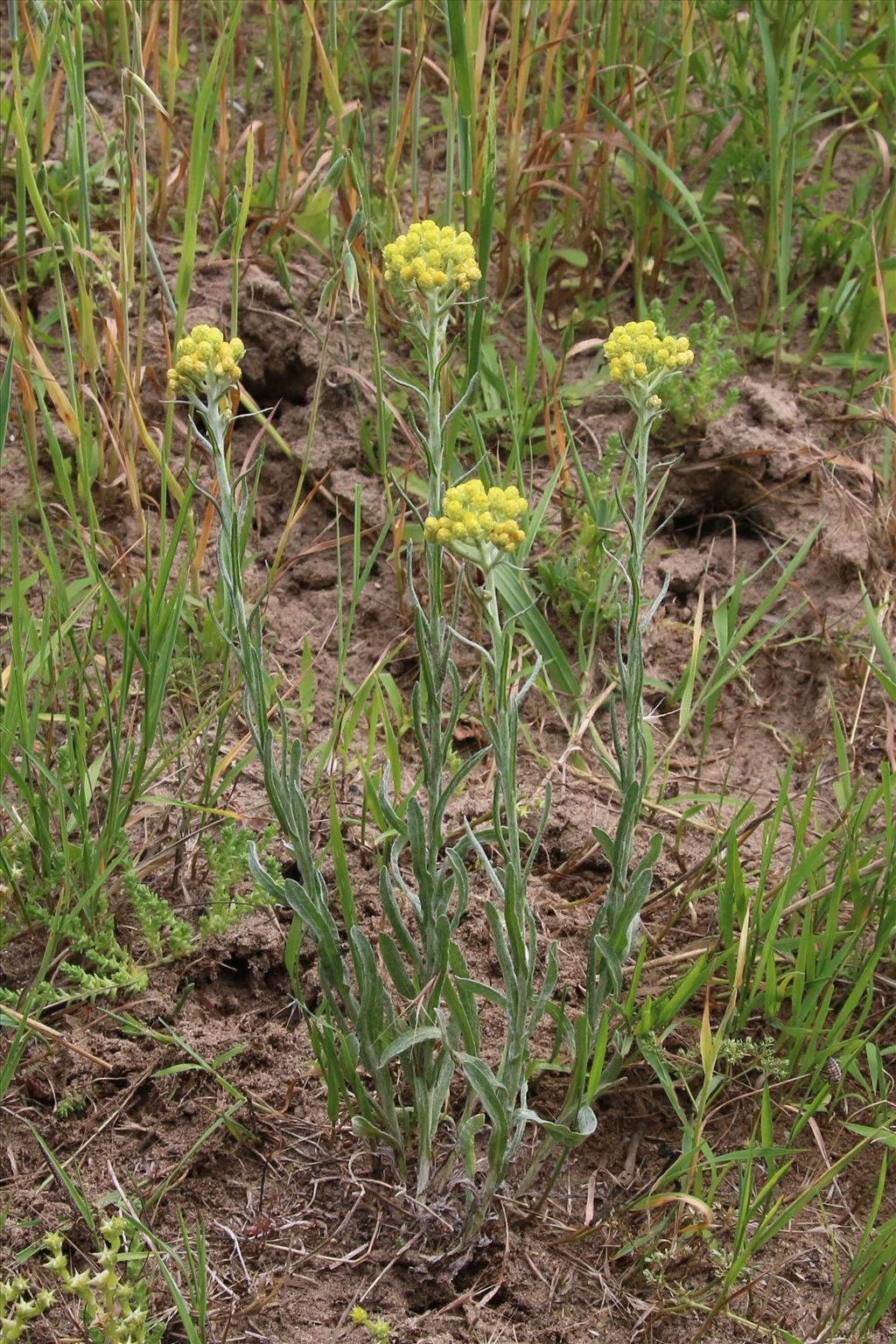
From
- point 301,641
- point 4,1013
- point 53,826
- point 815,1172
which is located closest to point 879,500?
point 301,641

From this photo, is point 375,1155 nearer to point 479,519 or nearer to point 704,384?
point 479,519

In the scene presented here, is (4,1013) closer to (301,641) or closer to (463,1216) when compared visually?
(463,1216)

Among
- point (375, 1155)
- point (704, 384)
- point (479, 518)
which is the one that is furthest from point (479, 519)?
point (704, 384)

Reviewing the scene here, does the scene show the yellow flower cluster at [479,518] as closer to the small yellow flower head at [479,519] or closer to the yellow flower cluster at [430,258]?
the small yellow flower head at [479,519]

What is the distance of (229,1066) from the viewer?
5.97 ft

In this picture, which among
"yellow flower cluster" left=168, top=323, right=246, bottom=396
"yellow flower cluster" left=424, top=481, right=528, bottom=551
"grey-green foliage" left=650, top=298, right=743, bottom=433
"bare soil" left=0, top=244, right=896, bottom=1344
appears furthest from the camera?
"grey-green foliage" left=650, top=298, right=743, bottom=433

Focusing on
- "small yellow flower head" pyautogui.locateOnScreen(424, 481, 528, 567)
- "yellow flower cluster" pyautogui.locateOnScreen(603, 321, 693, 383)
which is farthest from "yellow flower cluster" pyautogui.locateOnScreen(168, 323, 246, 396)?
"yellow flower cluster" pyautogui.locateOnScreen(603, 321, 693, 383)

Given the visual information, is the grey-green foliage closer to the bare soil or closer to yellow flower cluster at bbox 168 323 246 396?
the bare soil

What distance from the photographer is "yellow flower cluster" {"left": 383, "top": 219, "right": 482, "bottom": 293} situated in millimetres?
1389

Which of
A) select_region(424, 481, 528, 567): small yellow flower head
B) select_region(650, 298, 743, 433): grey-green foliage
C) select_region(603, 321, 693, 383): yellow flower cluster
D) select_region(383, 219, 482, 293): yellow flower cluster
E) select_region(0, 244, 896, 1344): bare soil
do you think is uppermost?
select_region(383, 219, 482, 293): yellow flower cluster

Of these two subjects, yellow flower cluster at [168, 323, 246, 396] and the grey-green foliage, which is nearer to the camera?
yellow flower cluster at [168, 323, 246, 396]

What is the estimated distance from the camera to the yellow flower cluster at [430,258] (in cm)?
139

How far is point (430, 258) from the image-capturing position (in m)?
1.39

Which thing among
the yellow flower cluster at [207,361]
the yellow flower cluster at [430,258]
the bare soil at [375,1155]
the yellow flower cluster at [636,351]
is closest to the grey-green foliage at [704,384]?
the bare soil at [375,1155]
